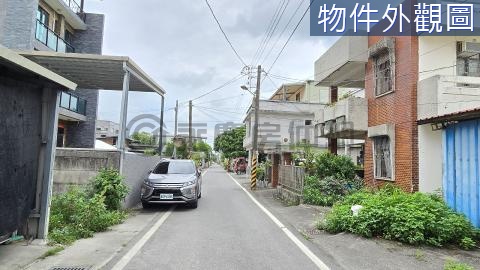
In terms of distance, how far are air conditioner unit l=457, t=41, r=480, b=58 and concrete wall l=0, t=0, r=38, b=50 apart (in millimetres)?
16124

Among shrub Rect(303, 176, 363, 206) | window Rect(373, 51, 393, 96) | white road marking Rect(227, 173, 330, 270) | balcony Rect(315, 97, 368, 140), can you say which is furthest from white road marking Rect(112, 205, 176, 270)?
window Rect(373, 51, 393, 96)

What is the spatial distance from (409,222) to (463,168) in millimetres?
1909

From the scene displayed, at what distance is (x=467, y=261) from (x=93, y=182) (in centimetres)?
862

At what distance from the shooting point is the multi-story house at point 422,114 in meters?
8.78

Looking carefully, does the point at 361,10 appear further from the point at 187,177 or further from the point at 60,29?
the point at 60,29

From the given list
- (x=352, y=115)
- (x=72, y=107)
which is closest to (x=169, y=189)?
(x=352, y=115)

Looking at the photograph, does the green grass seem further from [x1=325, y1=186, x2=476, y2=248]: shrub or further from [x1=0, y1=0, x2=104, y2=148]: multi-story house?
[x1=0, y1=0, x2=104, y2=148]: multi-story house

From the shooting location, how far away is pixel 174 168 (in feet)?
47.2

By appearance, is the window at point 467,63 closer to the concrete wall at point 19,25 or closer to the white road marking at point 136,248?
the white road marking at point 136,248

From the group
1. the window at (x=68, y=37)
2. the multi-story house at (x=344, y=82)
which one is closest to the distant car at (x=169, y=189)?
the multi-story house at (x=344, y=82)

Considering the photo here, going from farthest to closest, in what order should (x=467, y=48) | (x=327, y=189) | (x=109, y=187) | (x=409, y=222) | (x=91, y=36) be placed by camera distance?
(x=91, y=36) < (x=327, y=189) < (x=467, y=48) < (x=109, y=187) < (x=409, y=222)

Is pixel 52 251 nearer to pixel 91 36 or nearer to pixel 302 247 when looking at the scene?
pixel 302 247

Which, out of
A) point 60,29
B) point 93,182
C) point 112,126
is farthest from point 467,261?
point 112,126

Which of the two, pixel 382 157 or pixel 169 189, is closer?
pixel 169 189
